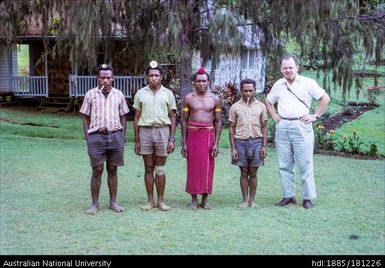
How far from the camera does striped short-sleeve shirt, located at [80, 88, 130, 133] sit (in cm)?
621

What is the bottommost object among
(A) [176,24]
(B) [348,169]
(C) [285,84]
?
(B) [348,169]

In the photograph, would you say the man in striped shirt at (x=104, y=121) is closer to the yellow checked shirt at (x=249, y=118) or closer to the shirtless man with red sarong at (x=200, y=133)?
the shirtless man with red sarong at (x=200, y=133)

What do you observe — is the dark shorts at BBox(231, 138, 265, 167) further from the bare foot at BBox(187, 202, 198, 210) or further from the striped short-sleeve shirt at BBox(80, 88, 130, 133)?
the striped short-sleeve shirt at BBox(80, 88, 130, 133)

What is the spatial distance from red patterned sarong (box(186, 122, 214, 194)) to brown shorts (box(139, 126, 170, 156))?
1.07 feet

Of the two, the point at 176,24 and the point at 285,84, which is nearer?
the point at 285,84

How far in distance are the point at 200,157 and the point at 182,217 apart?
2.44ft

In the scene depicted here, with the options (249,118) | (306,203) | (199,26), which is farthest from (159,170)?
(199,26)

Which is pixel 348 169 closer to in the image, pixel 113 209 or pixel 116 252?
pixel 113 209

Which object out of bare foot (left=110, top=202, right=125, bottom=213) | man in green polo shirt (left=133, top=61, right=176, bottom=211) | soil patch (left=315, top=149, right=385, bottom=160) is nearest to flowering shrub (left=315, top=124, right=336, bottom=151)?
soil patch (left=315, top=149, right=385, bottom=160)

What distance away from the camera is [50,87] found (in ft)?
72.2

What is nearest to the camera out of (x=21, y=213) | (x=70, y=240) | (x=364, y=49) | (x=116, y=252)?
(x=116, y=252)

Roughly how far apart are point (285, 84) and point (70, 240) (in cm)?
307

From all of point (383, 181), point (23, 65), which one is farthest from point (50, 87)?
point (383, 181)

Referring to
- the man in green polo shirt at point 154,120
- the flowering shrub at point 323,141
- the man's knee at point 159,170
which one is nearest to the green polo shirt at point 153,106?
the man in green polo shirt at point 154,120
